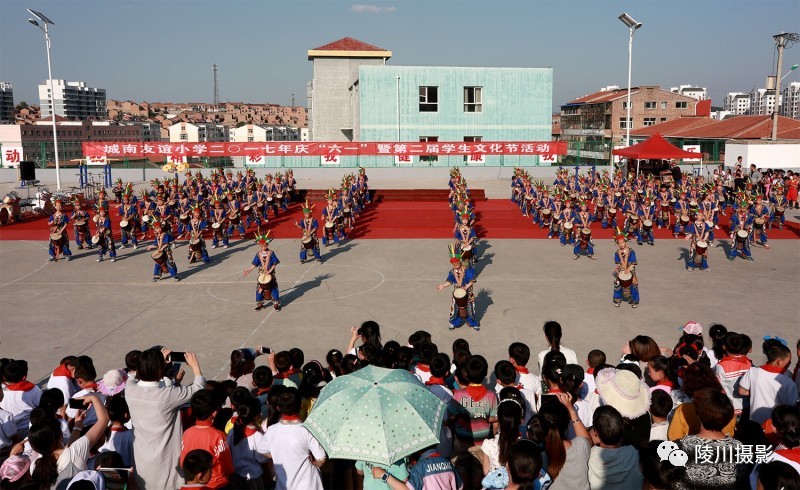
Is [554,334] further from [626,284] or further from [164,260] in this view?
[164,260]

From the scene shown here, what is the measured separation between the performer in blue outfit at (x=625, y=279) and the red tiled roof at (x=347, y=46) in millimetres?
37364

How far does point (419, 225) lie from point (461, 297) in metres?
11.4

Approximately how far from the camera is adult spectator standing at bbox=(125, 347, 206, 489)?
4902 mm

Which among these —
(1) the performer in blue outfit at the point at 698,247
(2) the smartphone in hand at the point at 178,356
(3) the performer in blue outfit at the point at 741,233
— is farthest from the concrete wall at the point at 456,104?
(2) the smartphone in hand at the point at 178,356

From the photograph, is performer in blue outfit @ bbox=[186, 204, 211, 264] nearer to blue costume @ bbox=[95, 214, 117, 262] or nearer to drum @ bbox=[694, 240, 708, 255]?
blue costume @ bbox=[95, 214, 117, 262]

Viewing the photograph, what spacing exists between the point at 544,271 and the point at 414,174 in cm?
2150

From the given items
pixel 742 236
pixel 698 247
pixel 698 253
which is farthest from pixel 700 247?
pixel 742 236

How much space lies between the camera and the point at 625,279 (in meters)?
11.8

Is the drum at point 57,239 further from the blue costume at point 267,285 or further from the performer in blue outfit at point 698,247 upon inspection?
the performer in blue outfit at point 698,247

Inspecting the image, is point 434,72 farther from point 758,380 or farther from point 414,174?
point 758,380

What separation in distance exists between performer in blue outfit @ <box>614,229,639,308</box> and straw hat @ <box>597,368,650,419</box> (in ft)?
22.6

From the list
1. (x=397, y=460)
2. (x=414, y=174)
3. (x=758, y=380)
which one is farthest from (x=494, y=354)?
(x=414, y=174)

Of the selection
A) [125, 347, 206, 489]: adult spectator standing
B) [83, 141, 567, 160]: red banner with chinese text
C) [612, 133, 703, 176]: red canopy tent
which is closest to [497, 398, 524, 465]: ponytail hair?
[125, 347, 206, 489]: adult spectator standing

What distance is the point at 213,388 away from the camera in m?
5.20
